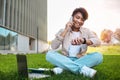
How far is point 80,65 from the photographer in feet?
9.94

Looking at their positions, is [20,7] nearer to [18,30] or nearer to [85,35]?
[18,30]

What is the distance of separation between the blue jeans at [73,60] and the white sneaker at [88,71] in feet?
0.24

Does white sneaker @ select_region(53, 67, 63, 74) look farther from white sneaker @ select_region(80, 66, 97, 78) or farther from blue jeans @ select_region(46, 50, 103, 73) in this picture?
white sneaker @ select_region(80, 66, 97, 78)

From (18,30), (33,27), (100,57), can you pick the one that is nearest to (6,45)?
(18,30)

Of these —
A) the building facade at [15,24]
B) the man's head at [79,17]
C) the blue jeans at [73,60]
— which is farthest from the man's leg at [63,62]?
the building facade at [15,24]

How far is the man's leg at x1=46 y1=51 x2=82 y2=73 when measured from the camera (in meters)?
3.04

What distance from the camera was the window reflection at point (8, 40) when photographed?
1447 centimetres

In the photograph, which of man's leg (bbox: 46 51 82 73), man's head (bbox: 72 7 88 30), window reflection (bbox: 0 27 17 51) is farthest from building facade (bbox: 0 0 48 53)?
man's head (bbox: 72 7 88 30)

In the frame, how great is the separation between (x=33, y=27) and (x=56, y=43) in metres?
20.9

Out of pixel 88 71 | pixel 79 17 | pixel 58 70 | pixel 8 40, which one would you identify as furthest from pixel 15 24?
pixel 88 71

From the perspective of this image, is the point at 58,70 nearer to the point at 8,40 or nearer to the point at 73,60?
the point at 73,60

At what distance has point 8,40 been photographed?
15.4m

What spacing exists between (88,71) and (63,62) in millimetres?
300

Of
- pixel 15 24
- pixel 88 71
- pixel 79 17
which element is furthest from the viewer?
pixel 15 24
